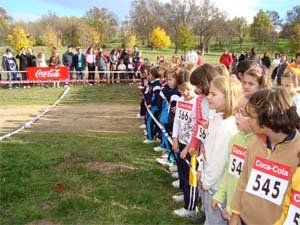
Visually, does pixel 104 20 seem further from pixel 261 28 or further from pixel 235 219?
pixel 235 219

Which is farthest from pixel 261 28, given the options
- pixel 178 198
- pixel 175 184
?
pixel 178 198

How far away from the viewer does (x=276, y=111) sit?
2.67 meters

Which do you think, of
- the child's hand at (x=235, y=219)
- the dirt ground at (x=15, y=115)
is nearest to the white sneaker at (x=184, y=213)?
the child's hand at (x=235, y=219)

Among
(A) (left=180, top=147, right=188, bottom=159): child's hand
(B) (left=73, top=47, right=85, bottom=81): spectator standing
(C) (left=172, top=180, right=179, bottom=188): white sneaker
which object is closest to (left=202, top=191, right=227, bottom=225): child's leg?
(A) (left=180, top=147, right=188, bottom=159): child's hand

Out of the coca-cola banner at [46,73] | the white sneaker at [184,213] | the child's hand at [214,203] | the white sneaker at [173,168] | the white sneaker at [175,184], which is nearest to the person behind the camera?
the child's hand at [214,203]

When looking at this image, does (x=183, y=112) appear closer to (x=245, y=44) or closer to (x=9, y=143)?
(x=9, y=143)

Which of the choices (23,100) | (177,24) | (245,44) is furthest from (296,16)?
(23,100)

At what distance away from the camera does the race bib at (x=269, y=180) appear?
268 cm

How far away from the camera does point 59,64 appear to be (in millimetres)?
23234

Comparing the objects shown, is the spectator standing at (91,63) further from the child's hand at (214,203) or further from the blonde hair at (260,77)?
the child's hand at (214,203)

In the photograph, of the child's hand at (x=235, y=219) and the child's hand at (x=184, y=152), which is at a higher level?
the child's hand at (x=184, y=152)

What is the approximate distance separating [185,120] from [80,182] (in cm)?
224

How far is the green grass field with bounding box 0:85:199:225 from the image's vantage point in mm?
5355

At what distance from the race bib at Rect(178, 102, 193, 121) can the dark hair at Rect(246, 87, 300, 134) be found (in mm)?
2331
